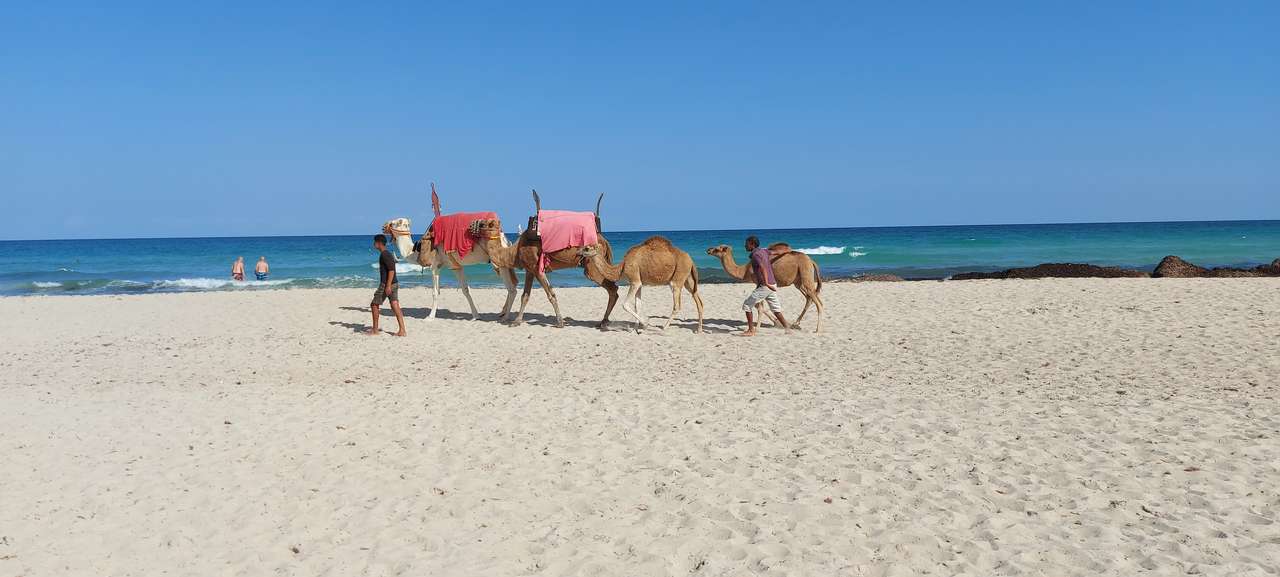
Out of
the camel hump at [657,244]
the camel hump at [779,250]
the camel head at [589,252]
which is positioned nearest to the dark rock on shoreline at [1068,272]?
the camel hump at [779,250]

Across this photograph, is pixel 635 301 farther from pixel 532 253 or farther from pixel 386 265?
pixel 386 265

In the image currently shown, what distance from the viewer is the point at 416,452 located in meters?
7.09

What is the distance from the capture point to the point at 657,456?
6.84 meters

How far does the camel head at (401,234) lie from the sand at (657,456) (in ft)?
11.9

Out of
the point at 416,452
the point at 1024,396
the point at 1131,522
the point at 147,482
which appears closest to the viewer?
the point at 1131,522

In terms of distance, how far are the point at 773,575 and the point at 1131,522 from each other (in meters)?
2.36

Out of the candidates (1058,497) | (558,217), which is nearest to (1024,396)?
(1058,497)

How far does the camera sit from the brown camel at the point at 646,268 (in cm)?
1416

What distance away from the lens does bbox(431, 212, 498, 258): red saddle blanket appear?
15523 mm

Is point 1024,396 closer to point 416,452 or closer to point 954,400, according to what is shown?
point 954,400

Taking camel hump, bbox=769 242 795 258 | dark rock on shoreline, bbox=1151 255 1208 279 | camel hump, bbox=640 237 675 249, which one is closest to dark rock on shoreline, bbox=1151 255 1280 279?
dark rock on shoreline, bbox=1151 255 1208 279

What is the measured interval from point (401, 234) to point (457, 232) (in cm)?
172

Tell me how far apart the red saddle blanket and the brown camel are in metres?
2.31

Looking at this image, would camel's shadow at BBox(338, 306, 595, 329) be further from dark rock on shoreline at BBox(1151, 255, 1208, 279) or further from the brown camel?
dark rock on shoreline at BBox(1151, 255, 1208, 279)
